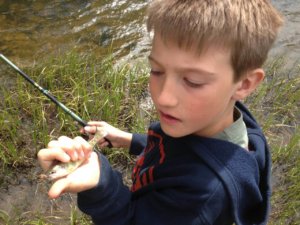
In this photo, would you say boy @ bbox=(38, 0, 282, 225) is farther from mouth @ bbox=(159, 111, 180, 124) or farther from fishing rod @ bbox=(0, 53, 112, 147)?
fishing rod @ bbox=(0, 53, 112, 147)

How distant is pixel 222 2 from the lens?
4.95ft

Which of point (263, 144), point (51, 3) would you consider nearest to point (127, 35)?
point (51, 3)

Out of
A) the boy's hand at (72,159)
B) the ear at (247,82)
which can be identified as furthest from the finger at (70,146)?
the ear at (247,82)

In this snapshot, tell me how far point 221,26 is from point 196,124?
37 centimetres

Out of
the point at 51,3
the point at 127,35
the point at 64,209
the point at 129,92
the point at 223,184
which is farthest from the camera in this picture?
the point at 51,3

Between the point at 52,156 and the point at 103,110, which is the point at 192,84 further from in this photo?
the point at 103,110

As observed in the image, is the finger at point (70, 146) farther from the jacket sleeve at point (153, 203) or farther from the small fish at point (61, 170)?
the jacket sleeve at point (153, 203)

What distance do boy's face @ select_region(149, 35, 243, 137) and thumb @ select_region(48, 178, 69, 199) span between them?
17.6 inches

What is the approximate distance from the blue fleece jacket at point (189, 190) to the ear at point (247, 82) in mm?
217

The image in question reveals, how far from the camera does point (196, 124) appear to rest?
1.55 m

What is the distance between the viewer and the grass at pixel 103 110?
9.73 ft

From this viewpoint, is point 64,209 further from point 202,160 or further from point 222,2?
point 222,2

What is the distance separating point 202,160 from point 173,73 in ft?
1.11

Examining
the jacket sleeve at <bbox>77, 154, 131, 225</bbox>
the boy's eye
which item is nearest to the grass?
the jacket sleeve at <bbox>77, 154, 131, 225</bbox>
